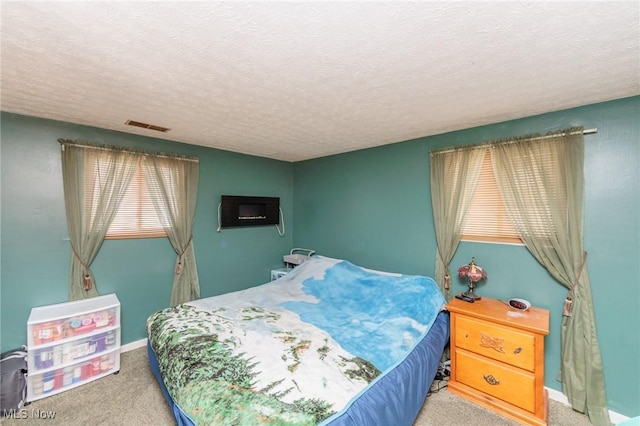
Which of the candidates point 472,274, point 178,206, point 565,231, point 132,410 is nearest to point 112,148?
point 178,206

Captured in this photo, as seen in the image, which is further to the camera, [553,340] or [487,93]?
[553,340]

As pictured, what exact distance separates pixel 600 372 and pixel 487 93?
230 cm

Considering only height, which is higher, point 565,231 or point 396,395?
point 565,231

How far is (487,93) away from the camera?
1.90 meters

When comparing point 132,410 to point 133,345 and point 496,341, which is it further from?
point 496,341

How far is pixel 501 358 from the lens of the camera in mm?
2055

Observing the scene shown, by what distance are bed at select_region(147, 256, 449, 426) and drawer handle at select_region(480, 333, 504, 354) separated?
0.32 meters

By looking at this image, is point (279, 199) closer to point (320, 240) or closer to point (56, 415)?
point (320, 240)

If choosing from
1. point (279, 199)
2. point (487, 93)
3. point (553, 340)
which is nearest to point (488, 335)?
point (553, 340)

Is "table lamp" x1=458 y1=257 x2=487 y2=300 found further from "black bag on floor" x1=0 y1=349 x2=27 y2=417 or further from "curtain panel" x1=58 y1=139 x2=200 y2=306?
"black bag on floor" x1=0 y1=349 x2=27 y2=417

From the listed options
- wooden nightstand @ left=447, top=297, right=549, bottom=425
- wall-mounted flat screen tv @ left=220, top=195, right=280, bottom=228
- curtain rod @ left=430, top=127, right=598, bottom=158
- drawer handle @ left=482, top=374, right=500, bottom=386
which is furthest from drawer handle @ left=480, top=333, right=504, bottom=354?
wall-mounted flat screen tv @ left=220, top=195, right=280, bottom=228

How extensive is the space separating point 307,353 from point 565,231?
2312mm

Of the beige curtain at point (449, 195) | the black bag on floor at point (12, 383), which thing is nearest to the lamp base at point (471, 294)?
the beige curtain at point (449, 195)

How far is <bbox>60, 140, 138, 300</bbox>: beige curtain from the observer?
2.58m
